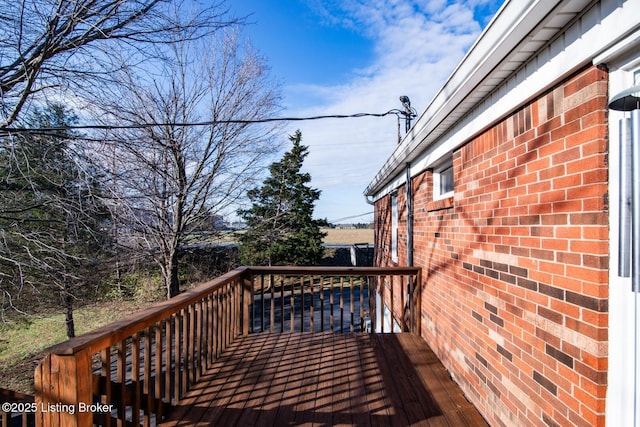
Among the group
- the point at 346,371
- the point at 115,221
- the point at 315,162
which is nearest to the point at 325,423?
the point at 346,371

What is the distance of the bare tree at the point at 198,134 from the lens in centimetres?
749

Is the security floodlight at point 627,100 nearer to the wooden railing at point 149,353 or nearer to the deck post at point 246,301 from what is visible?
the wooden railing at point 149,353

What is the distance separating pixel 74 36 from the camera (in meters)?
3.95

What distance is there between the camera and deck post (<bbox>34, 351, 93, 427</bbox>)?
130cm

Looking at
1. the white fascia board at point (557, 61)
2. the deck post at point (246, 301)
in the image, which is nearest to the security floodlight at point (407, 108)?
the white fascia board at point (557, 61)

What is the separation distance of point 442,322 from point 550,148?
204 cm

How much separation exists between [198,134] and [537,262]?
8.09m

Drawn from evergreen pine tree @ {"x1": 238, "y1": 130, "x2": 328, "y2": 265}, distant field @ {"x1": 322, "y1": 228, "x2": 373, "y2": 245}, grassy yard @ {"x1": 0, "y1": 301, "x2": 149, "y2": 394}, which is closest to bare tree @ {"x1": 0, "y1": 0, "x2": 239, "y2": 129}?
grassy yard @ {"x1": 0, "y1": 301, "x2": 149, "y2": 394}

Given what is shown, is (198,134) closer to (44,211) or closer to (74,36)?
(44,211)

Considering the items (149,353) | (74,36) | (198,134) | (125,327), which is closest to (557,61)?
(125,327)

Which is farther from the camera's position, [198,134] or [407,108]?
[198,134]

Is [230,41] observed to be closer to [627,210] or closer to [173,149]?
[173,149]

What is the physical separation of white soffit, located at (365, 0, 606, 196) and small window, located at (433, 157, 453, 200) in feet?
1.91

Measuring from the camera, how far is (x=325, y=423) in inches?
84.1
